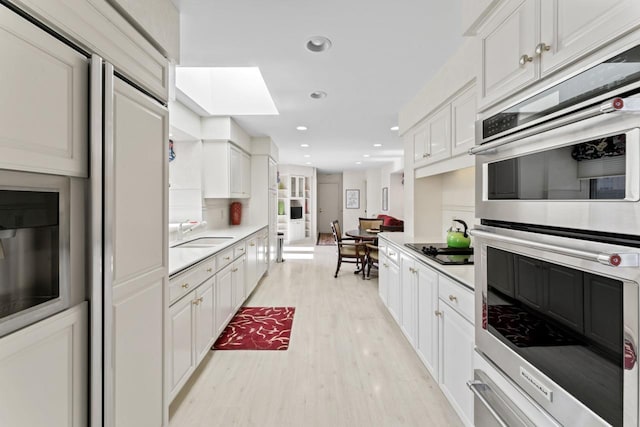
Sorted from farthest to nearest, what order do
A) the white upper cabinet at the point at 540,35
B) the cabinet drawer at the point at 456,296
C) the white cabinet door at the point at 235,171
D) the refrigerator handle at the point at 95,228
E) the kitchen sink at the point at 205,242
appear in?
the white cabinet door at the point at 235,171, the kitchen sink at the point at 205,242, the cabinet drawer at the point at 456,296, the refrigerator handle at the point at 95,228, the white upper cabinet at the point at 540,35

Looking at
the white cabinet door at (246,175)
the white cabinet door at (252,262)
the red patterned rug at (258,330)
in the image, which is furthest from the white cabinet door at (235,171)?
the red patterned rug at (258,330)

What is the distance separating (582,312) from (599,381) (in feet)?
0.51

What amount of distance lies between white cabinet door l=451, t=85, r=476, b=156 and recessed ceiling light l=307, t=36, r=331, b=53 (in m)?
1.04

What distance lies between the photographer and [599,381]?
2.40 feet

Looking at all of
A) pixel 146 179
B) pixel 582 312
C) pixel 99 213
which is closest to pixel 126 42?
pixel 146 179

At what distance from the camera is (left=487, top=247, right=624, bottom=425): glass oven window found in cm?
69

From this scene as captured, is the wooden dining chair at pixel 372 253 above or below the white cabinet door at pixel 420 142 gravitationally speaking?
below

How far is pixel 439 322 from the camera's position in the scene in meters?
1.96

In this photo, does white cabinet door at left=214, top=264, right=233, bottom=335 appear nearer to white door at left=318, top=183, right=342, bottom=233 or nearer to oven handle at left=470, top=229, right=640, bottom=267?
oven handle at left=470, top=229, right=640, bottom=267

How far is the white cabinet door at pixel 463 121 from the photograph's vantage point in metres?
2.10

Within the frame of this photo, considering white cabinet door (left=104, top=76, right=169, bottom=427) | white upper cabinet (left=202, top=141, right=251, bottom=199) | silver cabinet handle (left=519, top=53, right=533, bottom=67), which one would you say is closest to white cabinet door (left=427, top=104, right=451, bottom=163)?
silver cabinet handle (left=519, top=53, right=533, bottom=67)

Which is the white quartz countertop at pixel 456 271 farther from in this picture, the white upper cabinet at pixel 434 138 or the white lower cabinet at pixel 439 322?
the white upper cabinet at pixel 434 138

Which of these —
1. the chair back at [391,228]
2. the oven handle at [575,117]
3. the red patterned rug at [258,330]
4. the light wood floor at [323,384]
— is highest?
the oven handle at [575,117]

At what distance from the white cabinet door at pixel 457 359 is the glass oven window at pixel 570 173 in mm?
861
